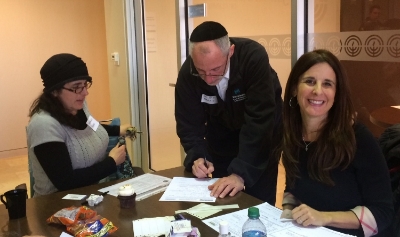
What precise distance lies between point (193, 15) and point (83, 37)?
3044mm

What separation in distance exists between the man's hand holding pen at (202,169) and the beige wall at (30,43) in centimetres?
438

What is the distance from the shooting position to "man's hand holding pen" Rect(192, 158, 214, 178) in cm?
189

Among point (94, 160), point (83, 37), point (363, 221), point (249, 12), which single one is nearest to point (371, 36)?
point (249, 12)

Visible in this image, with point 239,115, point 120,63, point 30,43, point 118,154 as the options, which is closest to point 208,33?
point 239,115

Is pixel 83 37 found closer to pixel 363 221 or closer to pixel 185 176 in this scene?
pixel 185 176

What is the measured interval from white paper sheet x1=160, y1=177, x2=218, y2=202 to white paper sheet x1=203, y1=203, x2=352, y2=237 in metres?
0.18

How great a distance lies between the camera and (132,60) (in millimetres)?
4219

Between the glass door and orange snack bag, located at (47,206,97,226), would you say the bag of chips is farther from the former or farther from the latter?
the glass door

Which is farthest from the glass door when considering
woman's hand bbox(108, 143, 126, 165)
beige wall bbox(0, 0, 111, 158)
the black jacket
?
beige wall bbox(0, 0, 111, 158)

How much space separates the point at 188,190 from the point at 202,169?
0.51 feet

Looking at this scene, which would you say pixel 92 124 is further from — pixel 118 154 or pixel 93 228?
pixel 93 228

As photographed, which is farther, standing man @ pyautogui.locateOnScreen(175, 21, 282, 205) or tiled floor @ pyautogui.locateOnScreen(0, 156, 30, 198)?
tiled floor @ pyautogui.locateOnScreen(0, 156, 30, 198)

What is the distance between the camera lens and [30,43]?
18.3ft

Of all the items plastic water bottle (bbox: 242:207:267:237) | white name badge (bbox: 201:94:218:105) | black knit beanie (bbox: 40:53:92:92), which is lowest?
plastic water bottle (bbox: 242:207:267:237)
